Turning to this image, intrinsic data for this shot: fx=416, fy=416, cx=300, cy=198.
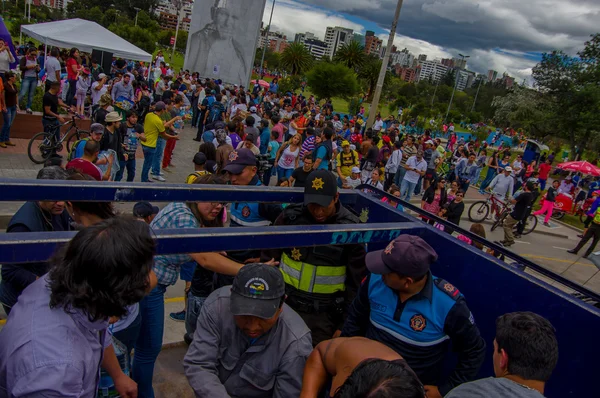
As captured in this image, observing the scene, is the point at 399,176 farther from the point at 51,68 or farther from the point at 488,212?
the point at 51,68

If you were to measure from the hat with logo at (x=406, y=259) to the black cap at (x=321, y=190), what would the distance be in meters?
0.64

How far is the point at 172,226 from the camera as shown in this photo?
2908mm

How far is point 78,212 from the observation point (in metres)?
2.45

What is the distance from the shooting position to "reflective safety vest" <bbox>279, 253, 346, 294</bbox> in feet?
9.35

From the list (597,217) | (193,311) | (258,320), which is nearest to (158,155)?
(193,311)

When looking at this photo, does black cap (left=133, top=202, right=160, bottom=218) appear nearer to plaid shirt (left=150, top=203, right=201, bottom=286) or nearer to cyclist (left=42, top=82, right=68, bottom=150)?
plaid shirt (left=150, top=203, right=201, bottom=286)

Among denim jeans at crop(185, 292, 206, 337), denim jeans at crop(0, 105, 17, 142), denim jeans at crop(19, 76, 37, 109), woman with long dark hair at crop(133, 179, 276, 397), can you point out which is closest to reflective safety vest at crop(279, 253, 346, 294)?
woman with long dark hair at crop(133, 179, 276, 397)

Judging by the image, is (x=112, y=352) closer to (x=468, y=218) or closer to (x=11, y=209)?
(x=11, y=209)

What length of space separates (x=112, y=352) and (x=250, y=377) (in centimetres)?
73

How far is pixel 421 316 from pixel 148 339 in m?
1.83

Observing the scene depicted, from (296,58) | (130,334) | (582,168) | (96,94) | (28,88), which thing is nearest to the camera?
(130,334)

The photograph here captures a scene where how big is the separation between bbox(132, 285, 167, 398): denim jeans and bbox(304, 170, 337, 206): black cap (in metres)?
1.23

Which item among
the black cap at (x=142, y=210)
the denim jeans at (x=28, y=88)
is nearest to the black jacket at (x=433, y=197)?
the black cap at (x=142, y=210)

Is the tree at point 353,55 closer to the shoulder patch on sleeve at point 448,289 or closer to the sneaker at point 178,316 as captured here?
the sneaker at point 178,316
